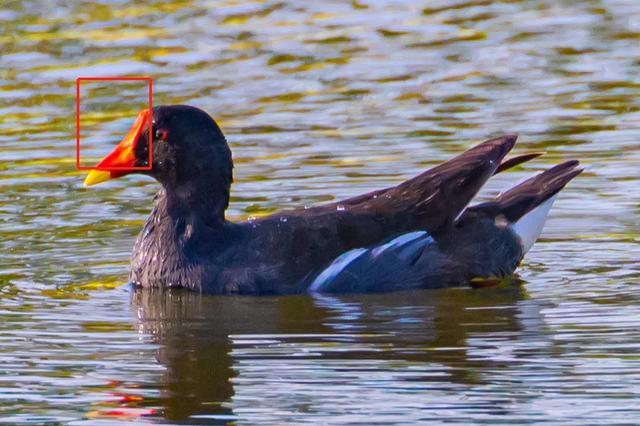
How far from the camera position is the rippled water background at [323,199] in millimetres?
7230

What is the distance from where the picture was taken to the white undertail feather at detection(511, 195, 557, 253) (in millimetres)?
9914

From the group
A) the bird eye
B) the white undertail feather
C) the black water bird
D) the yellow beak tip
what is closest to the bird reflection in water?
the black water bird

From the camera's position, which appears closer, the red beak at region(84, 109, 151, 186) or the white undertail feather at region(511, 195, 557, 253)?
the red beak at region(84, 109, 151, 186)

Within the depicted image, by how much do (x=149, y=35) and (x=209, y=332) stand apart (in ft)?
24.4

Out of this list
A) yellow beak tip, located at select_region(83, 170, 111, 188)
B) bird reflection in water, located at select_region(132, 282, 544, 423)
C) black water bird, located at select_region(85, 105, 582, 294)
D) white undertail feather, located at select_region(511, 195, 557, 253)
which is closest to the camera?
bird reflection in water, located at select_region(132, 282, 544, 423)

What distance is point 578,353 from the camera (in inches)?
A: 304

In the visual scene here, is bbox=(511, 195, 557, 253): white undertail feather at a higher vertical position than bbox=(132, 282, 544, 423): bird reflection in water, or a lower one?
higher

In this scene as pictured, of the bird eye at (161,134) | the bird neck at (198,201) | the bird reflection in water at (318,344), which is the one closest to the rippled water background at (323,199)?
the bird reflection in water at (318,344)

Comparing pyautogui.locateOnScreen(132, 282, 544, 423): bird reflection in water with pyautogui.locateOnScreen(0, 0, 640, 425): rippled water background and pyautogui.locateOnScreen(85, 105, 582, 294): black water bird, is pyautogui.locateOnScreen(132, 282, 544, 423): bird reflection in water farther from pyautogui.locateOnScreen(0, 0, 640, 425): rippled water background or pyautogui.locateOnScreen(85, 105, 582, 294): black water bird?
pyautogui.locateOnScreen(85, 105, 582, 294): black water bird

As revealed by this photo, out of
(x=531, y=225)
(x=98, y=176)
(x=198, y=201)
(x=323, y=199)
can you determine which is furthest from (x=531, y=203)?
(x=98, y=176)

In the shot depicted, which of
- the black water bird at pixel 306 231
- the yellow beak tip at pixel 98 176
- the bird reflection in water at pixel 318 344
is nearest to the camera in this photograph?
the bird reflection in water at pixel 318 344

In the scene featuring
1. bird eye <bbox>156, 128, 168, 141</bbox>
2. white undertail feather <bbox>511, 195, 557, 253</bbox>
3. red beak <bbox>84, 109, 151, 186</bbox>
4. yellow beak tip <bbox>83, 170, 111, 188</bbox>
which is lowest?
white undertail feather <bbox>511, 195, 557, 253</bbox>

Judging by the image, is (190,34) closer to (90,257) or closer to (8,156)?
(8,156)

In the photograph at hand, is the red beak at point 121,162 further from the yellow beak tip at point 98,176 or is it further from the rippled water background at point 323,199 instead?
the rippled water background at point 323,199
